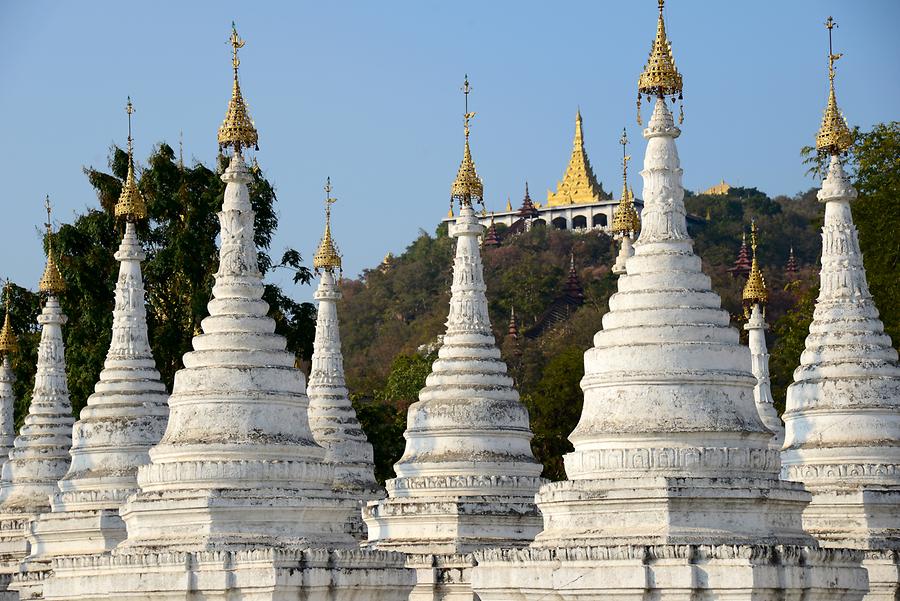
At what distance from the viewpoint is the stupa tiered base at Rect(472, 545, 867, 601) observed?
105 ft

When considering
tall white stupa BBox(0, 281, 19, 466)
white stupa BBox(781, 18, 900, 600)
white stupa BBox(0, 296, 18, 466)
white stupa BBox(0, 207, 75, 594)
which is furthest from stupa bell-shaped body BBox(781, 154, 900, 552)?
white stupa BBox(0, 296, 18, 466)

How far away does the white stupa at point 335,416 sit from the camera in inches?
1939

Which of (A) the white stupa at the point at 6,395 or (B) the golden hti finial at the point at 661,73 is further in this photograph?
(A) the white stupa at the point at 6,395

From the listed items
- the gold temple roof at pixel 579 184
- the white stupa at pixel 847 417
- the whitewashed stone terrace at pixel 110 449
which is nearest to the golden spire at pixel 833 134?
the white stupa at pixel 847 417

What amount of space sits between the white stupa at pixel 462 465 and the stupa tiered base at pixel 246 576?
4950mm

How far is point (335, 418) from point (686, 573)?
19.1 metres

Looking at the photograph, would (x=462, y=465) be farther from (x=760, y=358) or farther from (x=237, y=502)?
(x=760, y=358)

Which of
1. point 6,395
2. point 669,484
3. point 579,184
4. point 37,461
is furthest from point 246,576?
point 579,184

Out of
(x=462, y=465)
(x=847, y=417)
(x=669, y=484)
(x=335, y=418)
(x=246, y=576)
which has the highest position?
(x=335, y=418)

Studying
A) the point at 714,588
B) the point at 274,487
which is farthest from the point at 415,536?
the point at 714,588

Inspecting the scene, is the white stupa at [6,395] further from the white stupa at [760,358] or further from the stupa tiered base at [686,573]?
the stupa tiered base at [686,573]

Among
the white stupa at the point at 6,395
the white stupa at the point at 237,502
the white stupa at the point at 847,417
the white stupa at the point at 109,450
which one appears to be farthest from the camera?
the white stupa at the point at 6,395

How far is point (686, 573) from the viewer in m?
32.0

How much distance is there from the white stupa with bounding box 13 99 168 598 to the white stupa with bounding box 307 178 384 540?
3682 millimetres
